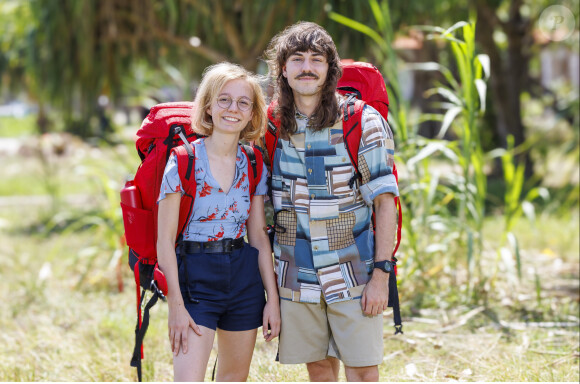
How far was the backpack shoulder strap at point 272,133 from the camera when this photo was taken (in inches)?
107

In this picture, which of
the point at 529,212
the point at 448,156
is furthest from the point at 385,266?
the point at 529,212

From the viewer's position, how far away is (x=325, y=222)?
264cm

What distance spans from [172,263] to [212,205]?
10.2 inches

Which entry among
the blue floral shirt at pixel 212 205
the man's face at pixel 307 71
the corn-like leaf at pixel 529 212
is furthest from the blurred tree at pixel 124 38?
the blue floral shirt at pixel 212 205

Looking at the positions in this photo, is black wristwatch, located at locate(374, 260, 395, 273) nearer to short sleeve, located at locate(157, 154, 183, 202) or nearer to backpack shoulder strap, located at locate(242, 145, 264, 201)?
backpack shoulder strap, located at locate(242, 145, 264, 201)

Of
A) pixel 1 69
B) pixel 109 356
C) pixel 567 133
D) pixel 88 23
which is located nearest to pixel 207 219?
pixel 109 356

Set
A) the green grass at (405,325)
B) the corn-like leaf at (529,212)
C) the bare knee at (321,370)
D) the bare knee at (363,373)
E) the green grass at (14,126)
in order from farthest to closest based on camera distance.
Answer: the green grass at (14,126)
the corn-like leaf at (529,212)
the green grass at (405,325)
the bare knee at (321,370)
the bare knee at (363,373)

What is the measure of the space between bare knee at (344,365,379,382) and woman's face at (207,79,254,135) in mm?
1020

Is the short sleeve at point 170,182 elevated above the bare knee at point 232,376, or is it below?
above

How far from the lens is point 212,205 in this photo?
259 centimetres

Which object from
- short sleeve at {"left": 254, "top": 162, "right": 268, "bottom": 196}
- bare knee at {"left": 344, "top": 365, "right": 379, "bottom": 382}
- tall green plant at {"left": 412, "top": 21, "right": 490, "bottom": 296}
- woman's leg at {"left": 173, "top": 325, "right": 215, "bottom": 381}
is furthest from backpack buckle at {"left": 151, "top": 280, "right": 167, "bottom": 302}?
tall green plant at {"left": 412, "top": 21, "right": 490, "bottom": 296}

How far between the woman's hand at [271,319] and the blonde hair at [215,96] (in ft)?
2.12

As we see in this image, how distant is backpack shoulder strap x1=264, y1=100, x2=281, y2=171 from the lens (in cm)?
272

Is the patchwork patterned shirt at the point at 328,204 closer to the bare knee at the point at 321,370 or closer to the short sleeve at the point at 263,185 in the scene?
the short sleeve at the point at 263,185
